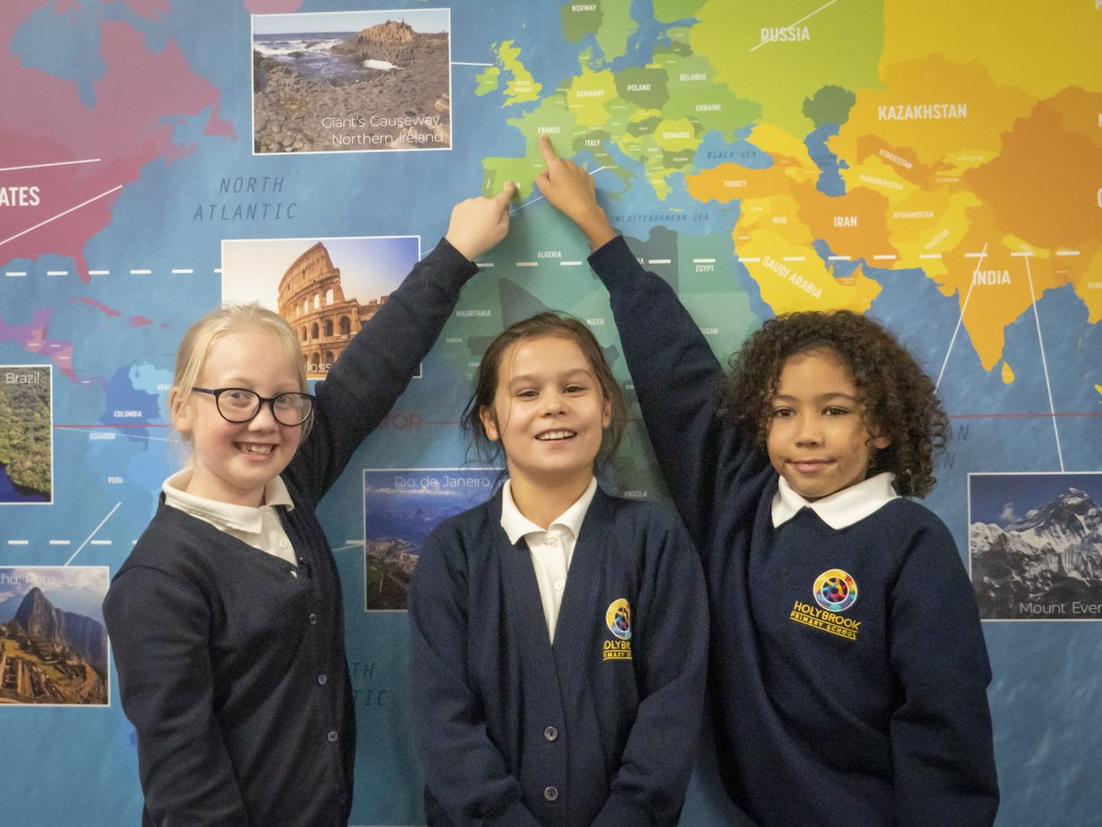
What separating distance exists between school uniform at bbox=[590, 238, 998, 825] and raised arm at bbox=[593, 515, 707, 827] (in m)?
0.09

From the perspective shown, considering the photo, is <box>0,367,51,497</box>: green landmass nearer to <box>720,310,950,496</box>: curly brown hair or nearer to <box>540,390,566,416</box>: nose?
<box>540,390,566,416</box>: nose

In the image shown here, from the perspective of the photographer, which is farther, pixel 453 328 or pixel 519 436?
pixel 453 328

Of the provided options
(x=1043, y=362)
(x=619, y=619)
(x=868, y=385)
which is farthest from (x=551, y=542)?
(x=1043, y=362)

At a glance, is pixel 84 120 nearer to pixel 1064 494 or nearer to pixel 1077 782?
pixel 1064 494

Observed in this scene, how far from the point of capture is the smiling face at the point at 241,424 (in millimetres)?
1234

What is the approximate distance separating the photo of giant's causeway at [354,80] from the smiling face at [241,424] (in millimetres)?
496

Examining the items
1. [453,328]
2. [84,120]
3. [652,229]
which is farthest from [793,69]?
[84,120]

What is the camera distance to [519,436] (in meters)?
1.34

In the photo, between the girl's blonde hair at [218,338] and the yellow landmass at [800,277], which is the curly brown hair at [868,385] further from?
the girl's blonde hair at [218,338]

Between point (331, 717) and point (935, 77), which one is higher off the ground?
point (935, 77)

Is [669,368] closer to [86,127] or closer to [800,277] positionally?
[800,277]

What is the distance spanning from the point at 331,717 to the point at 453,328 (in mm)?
693

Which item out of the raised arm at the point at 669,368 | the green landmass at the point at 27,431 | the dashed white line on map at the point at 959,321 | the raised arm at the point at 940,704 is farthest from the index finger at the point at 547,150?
the green landmass at the point at 27,431

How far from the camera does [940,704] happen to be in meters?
1.21
